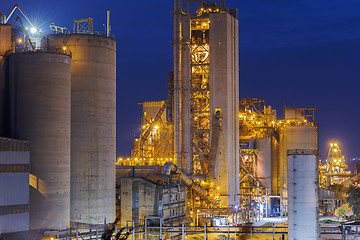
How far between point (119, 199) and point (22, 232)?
19.5 m

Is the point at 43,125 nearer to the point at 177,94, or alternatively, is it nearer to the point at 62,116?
the point at 62,116

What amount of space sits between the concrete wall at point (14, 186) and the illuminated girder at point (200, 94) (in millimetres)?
34837

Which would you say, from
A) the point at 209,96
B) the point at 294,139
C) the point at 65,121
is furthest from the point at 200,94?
the point at 65,121

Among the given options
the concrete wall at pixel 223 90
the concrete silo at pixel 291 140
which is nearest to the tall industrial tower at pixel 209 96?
the concrete wall at pixel 223 90

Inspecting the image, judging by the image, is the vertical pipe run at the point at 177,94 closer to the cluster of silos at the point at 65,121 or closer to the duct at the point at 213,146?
the duct at the point at 213,146

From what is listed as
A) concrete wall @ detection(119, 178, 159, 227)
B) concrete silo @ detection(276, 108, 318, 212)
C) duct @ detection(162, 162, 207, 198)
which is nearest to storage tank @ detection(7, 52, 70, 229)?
concrete wall @ detection(119, 178, 159, 227)

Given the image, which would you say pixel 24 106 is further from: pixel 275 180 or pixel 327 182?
pixel 327 182

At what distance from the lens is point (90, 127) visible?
2335 inches

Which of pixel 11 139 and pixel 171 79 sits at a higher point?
pixel 171 79

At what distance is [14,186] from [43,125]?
627 cm

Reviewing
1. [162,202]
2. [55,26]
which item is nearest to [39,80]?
[55,26]

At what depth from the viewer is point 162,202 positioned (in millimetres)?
63531

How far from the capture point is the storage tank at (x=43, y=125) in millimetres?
52375

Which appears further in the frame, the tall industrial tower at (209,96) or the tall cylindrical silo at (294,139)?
the tall cylindrical silo at (294,139)
